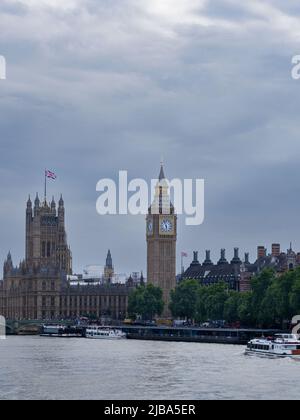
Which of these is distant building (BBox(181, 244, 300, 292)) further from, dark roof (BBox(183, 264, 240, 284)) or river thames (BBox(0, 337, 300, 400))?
river thames (BBox(0, 337, 300, 400))

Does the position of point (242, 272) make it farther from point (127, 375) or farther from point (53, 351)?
point (127, 375)

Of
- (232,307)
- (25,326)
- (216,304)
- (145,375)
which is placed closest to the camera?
(145,375)

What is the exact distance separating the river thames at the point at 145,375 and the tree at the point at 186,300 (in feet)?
201

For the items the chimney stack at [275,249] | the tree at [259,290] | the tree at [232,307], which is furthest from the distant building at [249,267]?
the tree at [259,290]

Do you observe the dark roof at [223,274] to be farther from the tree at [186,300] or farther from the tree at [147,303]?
the tree at [186,300]

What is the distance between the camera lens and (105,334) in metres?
146

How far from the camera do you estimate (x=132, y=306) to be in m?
182

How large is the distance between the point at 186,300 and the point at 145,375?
298 feet

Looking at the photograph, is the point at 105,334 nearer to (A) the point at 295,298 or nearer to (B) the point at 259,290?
(B) the point at 259,290

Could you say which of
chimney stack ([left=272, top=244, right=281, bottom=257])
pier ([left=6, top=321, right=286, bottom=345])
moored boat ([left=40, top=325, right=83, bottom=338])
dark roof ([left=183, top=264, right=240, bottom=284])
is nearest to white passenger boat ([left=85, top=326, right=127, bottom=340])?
pier ([left=6, top=321, right=286, bottom=345])

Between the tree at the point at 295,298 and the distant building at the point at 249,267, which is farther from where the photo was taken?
the distant building at the point at 249,267

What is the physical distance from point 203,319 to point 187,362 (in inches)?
2708

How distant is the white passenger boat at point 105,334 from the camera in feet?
474

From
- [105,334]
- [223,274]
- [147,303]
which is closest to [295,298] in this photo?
[105,334]
